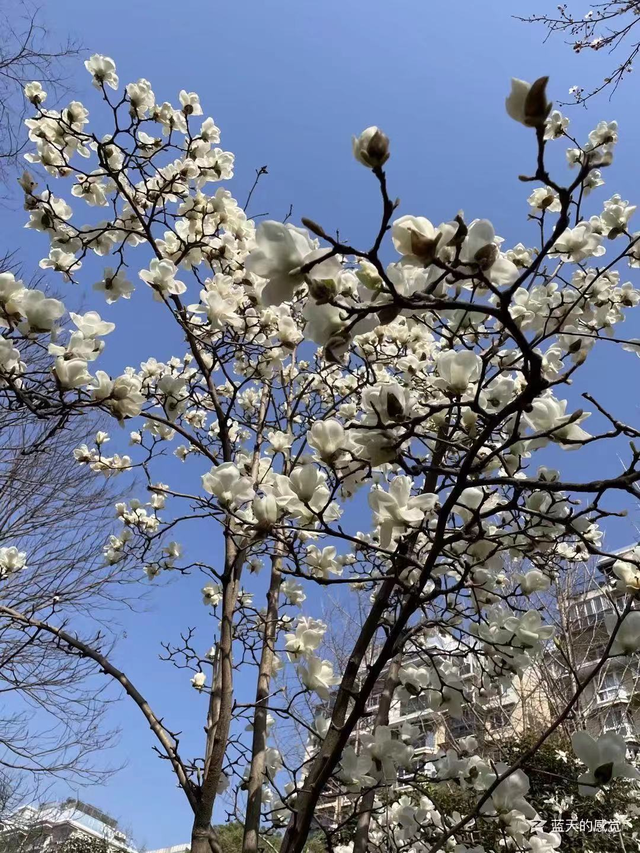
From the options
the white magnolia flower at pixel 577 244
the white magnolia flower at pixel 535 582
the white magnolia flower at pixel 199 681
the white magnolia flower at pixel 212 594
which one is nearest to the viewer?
the white magnolia flower at pixel 535 582

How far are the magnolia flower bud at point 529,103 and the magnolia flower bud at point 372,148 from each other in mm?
148

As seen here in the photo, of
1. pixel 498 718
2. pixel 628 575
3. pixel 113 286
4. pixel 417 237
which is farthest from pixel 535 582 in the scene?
pixel 498 718

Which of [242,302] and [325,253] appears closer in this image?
[325,253]

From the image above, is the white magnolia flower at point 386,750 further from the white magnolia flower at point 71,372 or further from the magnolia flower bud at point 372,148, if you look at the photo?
the magnolia flower bud at point 372,148

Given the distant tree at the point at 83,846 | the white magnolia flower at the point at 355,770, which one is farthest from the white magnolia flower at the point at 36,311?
the distant tree at the point at 83,846

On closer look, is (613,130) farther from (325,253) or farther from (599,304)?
(325,253)

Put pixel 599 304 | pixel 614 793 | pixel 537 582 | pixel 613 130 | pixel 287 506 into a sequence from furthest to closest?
pixel 614 793 < pixel 613 130 < pixel 599 304 < pixel 537 582 < pixel 287 506

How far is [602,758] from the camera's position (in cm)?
104

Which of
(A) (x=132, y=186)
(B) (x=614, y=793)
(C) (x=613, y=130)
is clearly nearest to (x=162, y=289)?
(A) (x=132, y=186)

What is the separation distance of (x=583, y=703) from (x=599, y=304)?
591cm

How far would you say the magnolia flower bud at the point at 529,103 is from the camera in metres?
0.64

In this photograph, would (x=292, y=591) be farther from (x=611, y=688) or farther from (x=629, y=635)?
(x=611, y=688)

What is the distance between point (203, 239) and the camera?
6.81 feet

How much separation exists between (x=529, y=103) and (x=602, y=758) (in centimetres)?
105
